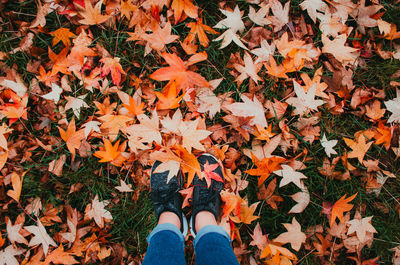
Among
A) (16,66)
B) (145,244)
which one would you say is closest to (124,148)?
(145,244)

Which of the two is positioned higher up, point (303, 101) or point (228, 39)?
point (228, 39)

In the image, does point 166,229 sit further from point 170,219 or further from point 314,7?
point 314,7

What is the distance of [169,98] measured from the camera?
5.07 ft

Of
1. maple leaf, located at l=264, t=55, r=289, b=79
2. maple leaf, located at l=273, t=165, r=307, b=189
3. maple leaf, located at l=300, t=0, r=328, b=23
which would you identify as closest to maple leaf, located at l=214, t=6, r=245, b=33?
maple leaf, located at l=264, t=55, r=289, b=79

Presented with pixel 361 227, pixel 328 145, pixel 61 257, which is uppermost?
pixel 328 145

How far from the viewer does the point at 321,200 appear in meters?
1.66

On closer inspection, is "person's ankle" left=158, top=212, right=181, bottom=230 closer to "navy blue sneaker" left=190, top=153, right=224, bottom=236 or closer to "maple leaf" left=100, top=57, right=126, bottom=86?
"navy blue sneaker" left=190, top=153, right=224, bottom=236

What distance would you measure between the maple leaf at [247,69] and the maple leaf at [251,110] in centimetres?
18

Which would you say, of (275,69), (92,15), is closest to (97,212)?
Result: (92,15)

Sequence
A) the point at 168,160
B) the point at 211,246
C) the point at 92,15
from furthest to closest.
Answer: the point at 92,15 → the point at 168,160 → the point at 211,246

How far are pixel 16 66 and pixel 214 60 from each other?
1.42 meters

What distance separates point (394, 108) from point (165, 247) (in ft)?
5.73

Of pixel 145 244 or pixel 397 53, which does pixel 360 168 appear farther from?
pixel 145 244

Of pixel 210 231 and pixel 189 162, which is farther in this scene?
pixel 189 162
